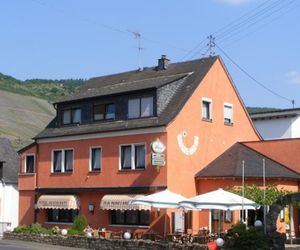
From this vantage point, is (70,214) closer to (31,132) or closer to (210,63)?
(210,63)

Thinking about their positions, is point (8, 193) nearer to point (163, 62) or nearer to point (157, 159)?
point (163, 62)

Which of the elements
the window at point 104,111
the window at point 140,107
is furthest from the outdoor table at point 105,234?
the window at point 104,111

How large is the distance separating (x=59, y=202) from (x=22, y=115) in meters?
93.6

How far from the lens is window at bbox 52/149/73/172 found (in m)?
41.0

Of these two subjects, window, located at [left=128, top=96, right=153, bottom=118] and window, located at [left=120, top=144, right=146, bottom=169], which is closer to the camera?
window, located at [left=120, top=144, right=146, bottom=169]

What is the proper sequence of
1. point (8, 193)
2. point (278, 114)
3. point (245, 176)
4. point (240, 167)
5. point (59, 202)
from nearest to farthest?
point (245, 176)
point (240, 167)
point (59, 202)
point (8, 193)
point (278, 114)

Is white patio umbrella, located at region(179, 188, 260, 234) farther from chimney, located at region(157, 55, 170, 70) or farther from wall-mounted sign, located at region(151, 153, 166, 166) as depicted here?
chimney, located at region(157, 55, 170, 70)

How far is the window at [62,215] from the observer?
40.8 m

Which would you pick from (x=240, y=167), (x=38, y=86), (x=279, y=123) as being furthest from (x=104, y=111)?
(x=38, y=86)

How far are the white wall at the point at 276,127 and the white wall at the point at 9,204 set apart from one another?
Result: 65.4 ft

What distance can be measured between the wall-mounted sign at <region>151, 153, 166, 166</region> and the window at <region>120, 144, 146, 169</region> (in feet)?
5.82

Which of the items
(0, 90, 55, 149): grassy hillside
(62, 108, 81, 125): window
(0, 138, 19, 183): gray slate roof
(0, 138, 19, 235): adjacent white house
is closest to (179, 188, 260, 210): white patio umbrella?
(62, 108, 81, 125): window

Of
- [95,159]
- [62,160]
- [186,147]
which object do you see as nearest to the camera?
[186,147]

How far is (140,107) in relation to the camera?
38.1 metres
